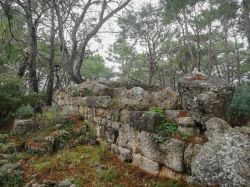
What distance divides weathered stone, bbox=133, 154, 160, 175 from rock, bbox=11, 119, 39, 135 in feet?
→ 13.5

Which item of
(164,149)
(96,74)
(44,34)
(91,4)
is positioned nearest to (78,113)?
(164,149)

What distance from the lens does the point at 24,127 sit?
851cm

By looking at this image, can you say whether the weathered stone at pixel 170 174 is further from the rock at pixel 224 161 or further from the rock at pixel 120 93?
the rock at pixel 120 93

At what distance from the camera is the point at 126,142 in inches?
231

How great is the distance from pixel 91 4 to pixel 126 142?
28.8ft

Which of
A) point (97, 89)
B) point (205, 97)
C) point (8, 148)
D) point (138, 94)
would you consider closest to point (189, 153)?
point (205, 97)

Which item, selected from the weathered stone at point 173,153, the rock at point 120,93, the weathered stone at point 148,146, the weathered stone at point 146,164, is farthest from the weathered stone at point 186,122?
the rock at point 120,93

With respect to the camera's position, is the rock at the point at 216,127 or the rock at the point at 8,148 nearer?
the rock at the point at 216,127

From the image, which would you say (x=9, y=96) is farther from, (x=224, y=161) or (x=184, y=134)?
(x=224, y=161)

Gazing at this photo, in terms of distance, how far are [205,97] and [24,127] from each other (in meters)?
5.91

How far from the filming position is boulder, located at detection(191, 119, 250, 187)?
10.8 feet

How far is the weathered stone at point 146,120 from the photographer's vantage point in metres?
4.91

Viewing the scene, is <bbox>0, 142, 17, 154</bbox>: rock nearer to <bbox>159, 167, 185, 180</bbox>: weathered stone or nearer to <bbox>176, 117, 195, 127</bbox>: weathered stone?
<bbox>159, 167, 185, 180</bbox>: weathered stone

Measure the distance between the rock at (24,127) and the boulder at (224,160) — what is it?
5876mm
